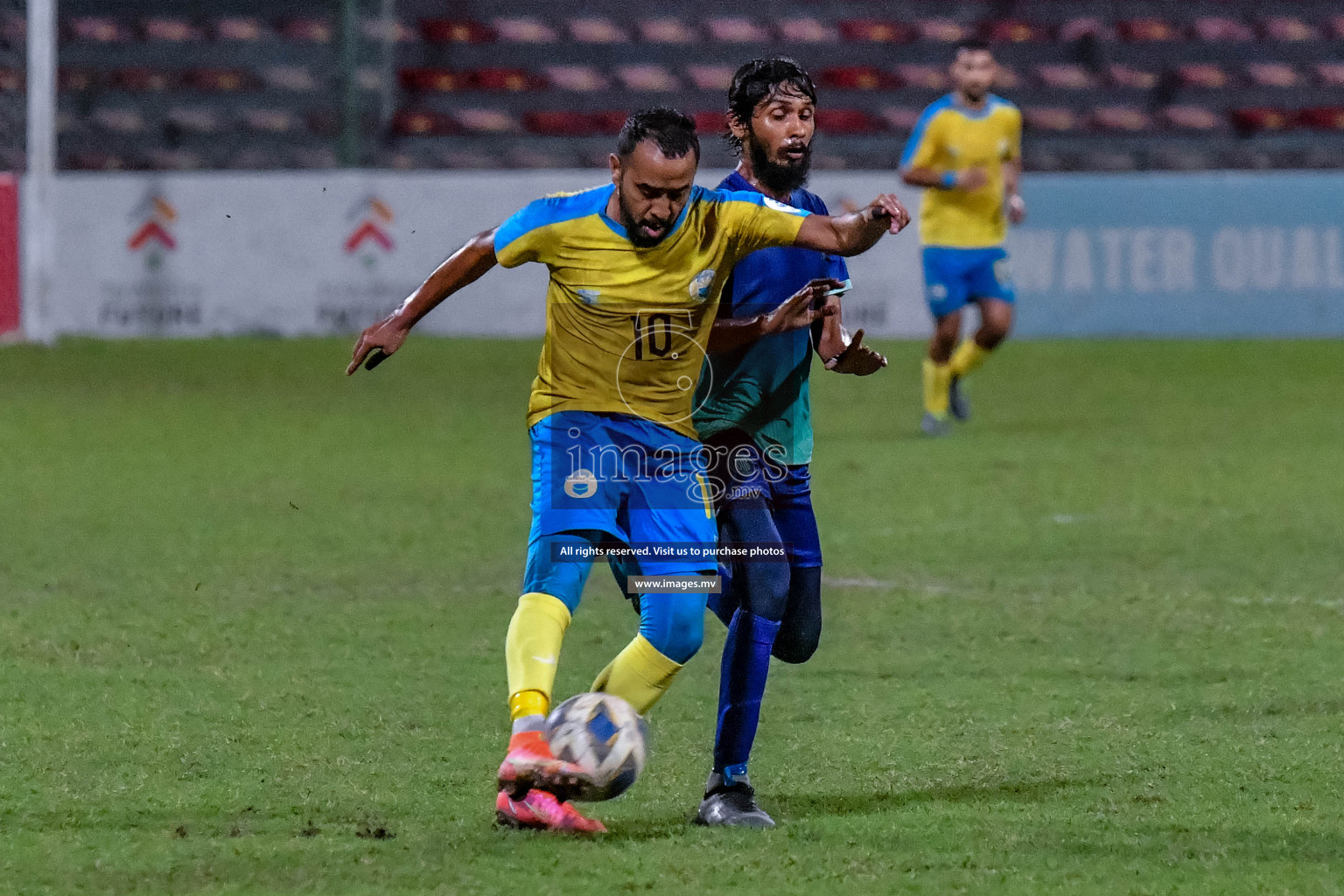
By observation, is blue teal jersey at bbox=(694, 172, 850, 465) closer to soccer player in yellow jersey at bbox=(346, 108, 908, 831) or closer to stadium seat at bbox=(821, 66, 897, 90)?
soccer player in yellow jersey at bbox=(346, 108, 908, 831)

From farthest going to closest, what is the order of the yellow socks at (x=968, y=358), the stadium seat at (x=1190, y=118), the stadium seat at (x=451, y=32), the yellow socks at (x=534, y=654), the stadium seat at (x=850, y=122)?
the stadium seat at (x=451, y=32)
the stadium seat at (x=1190, y=118)
the stadium seat at (x=850, y=122)
the yellow socks at (x=968, y=358)
the yellow socks at (x=534, y=654)

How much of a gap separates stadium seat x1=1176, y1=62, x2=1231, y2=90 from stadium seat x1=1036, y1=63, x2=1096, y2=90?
0.87 m

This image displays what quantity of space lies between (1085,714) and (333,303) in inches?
471

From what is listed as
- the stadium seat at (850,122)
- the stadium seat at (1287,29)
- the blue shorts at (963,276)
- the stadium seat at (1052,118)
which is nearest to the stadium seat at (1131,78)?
the stadium seat at (1052,118)

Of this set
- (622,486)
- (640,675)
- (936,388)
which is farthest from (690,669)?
(936,388)

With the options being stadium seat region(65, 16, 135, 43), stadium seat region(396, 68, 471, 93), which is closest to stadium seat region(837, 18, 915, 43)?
stadium seat region(396, 68, 471, 93)

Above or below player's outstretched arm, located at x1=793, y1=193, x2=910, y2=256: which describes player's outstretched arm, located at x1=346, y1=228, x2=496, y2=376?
below

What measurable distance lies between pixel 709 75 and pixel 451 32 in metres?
2.49

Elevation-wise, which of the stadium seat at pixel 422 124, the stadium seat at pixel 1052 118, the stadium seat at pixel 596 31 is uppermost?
the stadium seat at pixel 596 31

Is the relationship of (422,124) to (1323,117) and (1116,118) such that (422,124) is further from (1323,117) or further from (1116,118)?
(1323,117)

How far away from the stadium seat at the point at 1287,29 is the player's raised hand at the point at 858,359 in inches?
659

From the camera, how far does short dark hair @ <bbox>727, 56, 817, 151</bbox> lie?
4547mm

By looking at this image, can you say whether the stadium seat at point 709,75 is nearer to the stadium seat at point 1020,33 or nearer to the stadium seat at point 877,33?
Answer: the stadium seat at point 877,33

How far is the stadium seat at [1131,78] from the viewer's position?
65.0 ft
